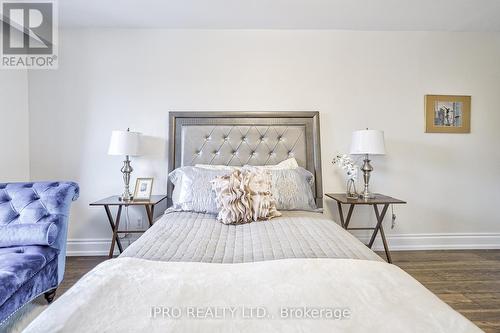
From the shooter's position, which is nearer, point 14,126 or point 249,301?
point 249,301

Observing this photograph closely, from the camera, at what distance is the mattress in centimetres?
128

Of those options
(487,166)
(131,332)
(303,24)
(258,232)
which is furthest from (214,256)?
(487,166)

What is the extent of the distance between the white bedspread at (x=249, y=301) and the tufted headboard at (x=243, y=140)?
5.68 feet

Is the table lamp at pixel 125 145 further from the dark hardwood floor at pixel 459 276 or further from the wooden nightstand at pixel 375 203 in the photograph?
the wooden nightstand at pixel 375 203

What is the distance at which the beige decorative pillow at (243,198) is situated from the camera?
1.92 m

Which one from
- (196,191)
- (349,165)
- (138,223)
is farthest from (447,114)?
(138,223)

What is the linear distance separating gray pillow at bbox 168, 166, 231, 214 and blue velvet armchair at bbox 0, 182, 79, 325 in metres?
0.81

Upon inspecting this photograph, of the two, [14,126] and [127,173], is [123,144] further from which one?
[14,126]

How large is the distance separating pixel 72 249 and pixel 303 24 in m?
3.45

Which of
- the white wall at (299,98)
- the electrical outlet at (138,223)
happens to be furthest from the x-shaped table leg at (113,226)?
the white wall at (299,98)

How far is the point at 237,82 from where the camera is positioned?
2.91 metres

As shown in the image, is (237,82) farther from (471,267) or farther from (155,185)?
(471,267)

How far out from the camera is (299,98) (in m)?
2.93

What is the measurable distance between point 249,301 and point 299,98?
8.06 ft
